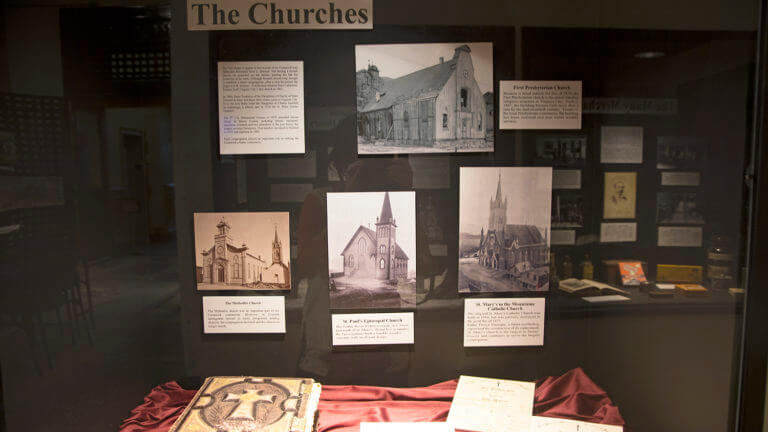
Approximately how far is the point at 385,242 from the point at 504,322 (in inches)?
20.8

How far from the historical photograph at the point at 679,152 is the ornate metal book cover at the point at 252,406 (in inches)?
55.0

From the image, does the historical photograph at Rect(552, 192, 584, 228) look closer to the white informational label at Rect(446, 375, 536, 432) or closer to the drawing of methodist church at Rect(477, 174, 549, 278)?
the drawing of methodist church at Rect(477, 174, 549, 278)

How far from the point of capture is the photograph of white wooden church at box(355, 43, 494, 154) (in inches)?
57.7

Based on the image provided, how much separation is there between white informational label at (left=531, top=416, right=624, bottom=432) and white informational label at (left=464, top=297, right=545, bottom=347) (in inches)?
10.2

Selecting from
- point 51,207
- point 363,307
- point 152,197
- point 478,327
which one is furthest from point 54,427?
point 478,327

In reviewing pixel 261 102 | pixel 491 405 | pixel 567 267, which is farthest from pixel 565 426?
pixel 261 102

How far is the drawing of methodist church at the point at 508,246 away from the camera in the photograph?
5.02 feet

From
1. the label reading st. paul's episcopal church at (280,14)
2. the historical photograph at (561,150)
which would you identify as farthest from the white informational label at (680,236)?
the label reading st. paul's episcopal church at (280,14)

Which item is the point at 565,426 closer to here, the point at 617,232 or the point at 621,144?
the point at 617,232

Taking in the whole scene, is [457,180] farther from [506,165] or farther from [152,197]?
[152,197]

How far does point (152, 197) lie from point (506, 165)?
1226 millimetres

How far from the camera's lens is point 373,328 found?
5.19 feet

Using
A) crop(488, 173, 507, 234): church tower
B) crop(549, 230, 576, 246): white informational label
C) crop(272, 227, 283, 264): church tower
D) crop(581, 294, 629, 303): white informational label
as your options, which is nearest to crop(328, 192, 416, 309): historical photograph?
crop(272, 227, 283, 264): church tower

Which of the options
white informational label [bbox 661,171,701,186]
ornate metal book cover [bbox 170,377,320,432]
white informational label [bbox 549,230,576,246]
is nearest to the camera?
ornate metal book cover [bbox 170,377,320,432]
